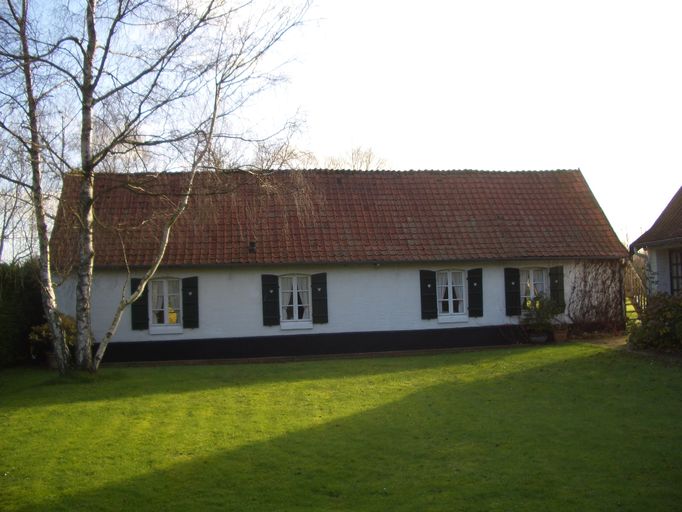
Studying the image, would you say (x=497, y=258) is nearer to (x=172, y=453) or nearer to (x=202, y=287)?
(x=202, y=287)

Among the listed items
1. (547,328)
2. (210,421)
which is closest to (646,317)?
(547,328)

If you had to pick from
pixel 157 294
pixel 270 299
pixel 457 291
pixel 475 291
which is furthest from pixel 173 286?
pixel 475 291

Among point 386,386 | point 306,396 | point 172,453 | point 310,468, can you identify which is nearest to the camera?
point 310,468

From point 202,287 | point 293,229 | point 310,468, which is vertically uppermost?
point 293,229

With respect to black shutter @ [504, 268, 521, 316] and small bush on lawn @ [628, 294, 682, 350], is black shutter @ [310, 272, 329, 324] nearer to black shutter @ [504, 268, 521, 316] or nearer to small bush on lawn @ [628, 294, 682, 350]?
black shutter @ [504, 268, 521, 316]

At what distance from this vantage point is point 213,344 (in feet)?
59.1

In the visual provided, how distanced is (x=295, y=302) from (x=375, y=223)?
11.1 feet

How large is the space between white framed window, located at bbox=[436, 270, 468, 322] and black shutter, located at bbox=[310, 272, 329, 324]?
320 cm

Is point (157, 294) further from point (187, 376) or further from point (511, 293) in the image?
point (511, 293)

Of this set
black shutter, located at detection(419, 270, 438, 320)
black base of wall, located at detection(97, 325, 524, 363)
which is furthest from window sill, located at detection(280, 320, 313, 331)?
black shutter, located at detection(419, 270, 438, 320)

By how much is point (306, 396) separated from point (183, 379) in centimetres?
381

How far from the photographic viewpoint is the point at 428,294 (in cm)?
1888

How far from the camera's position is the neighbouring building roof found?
58.2 ft

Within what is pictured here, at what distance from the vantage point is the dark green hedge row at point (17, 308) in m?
16.9
